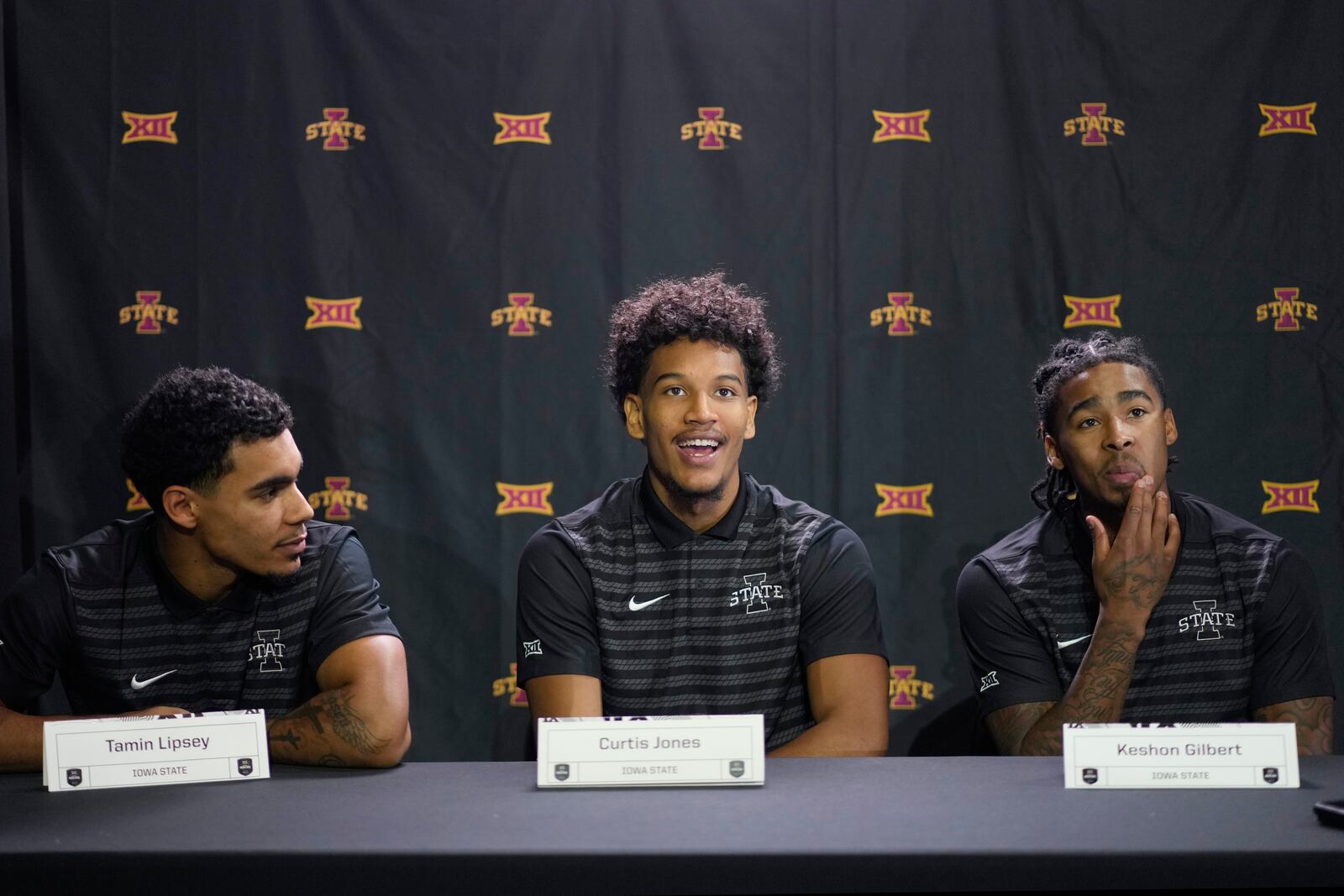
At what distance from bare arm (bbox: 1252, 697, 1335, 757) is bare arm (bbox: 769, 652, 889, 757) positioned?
2.34 feet

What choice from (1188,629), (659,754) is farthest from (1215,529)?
(659,754)

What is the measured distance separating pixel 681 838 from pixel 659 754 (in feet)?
0.82

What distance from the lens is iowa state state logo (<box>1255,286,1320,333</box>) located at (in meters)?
2.92

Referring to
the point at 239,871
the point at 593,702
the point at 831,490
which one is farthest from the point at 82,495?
the point at 239,871

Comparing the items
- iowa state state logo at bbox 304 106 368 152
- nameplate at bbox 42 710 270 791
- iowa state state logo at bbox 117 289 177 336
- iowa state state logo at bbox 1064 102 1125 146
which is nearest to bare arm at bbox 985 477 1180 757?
iowa state state logo at bbox 1064 102 1125 146

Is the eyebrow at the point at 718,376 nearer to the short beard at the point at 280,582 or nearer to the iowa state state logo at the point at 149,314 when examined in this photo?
the short beard at the point at 280,582

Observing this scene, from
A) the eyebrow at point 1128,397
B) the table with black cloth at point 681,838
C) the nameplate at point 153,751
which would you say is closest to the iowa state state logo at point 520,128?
the eyebrow at point 1128,397

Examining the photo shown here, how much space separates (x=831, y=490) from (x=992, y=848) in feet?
6.01

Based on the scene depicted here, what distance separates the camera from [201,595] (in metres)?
2.21

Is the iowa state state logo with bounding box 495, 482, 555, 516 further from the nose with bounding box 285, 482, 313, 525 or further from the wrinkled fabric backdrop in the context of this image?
the nose with bounding box 285, 482, 313, 525

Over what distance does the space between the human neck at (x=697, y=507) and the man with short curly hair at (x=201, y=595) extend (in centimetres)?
57

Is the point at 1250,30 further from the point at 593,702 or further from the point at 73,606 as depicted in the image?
the point at 73,606

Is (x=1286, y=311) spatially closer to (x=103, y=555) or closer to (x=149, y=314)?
(x=103, y=555)

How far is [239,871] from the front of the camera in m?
1.17
